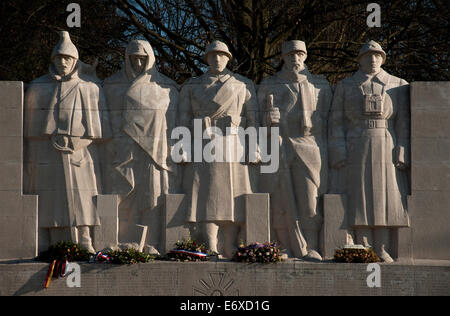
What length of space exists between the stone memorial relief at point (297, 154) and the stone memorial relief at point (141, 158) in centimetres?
192

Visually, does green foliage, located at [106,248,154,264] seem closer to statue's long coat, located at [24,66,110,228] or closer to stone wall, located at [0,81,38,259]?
statue's long coat, located at [24,66,110,228]

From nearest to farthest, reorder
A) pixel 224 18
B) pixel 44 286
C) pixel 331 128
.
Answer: pixel 44 286 < pixel 331 128 < pixel 224 18

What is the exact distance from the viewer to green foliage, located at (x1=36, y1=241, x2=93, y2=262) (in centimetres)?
1633

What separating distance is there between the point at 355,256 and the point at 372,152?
204cm

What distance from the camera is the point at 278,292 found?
16172 mm

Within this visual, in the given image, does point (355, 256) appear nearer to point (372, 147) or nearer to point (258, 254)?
point (258, 254)

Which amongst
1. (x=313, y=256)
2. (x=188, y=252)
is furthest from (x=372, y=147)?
(x=188, y=252)

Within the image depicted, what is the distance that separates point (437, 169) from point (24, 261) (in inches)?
312

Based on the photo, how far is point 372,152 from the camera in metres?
16.9

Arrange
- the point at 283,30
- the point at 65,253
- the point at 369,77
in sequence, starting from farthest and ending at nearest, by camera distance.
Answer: the point at 283,30 < the point at 369,77 < the point at 65,253

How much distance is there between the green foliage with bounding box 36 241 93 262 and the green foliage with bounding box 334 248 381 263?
4.60 meters
